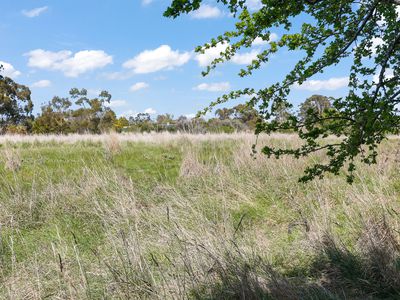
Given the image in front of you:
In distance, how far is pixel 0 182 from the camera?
8258 mm

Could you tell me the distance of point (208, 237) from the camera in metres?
4.22

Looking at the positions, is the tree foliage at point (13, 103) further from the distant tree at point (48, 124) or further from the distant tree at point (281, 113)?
the distant tree at point (281, 113)

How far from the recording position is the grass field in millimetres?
3527

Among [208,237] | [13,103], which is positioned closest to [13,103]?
[13,103]

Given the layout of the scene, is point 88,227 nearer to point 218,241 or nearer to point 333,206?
point 218,241

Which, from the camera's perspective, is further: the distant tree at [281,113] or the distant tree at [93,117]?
the distant tree at [93,117]

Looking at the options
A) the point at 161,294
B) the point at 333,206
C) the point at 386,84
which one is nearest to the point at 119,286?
the point at 161,294

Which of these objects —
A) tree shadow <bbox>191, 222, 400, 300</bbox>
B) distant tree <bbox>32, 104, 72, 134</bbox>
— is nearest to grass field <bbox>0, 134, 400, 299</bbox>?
tree shadow <bbox>191, 222, 400, 300</bbox>

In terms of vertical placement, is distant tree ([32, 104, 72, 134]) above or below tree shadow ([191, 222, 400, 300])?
above

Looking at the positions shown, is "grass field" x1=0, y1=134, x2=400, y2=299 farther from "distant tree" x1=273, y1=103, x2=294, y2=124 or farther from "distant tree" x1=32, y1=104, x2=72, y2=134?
"distant tree" x1=32, y1=104, x2=72, y2=134

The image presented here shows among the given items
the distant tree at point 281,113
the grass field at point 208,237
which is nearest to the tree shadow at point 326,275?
the grass field at point 208,237

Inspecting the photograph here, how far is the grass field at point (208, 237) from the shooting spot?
353 cm

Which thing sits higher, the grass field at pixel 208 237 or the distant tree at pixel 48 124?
the distant tree at pixel 48 124

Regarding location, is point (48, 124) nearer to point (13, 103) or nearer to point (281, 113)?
point (13, 103)
